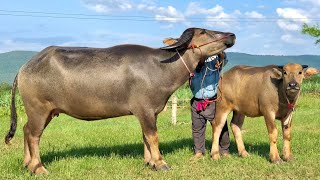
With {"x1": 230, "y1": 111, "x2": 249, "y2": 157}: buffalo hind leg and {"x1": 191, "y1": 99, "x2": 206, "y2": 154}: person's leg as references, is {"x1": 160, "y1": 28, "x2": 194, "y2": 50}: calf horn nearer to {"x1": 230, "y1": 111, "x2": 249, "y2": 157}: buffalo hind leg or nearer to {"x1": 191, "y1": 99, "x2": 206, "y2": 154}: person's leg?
{"x1": 191, "y1": 99, "x2": 206, "y2": 154}: person's leg

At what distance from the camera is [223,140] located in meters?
9.10

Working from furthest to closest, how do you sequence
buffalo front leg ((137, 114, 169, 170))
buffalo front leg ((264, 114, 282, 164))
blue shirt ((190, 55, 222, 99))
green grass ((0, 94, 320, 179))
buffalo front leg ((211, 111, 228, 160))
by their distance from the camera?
buffalo front leg ((211, 111, 228, 160)), blue shirt ((190, 55, 222, 99)), buffalo front leg ((264, 114, 282, 164)), buffalo front leg ((137, 114, 169, 170)), green grass ((0, 94, 320, 179))

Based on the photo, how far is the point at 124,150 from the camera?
977 centimetres

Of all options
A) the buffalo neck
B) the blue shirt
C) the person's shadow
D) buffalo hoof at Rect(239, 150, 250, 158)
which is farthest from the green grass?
the buffalo neck

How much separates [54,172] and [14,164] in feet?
3.57

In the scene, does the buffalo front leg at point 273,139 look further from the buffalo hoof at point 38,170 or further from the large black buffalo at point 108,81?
the buffalo hoof at point 38,170

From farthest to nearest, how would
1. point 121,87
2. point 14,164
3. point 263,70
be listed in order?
point 263,70 < point 14,164 < point 121,87

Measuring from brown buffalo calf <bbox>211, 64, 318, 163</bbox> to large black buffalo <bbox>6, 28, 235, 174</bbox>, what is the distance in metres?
1.39

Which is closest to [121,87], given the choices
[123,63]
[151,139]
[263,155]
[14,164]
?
[123,63]

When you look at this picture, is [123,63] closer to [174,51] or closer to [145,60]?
[145,60]

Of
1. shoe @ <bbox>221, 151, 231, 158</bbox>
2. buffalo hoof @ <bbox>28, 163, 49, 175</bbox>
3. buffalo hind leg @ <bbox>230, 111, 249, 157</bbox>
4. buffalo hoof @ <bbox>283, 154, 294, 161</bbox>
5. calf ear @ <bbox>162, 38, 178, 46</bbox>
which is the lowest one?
shoe @ <bbox>221, 151, 231, 158</bbox>

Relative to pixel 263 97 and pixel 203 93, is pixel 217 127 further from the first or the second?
pixel 263 97

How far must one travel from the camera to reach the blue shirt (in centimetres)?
850

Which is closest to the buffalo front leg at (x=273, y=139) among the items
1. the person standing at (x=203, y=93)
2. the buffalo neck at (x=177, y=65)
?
the person standing at (x=203, y=93)
